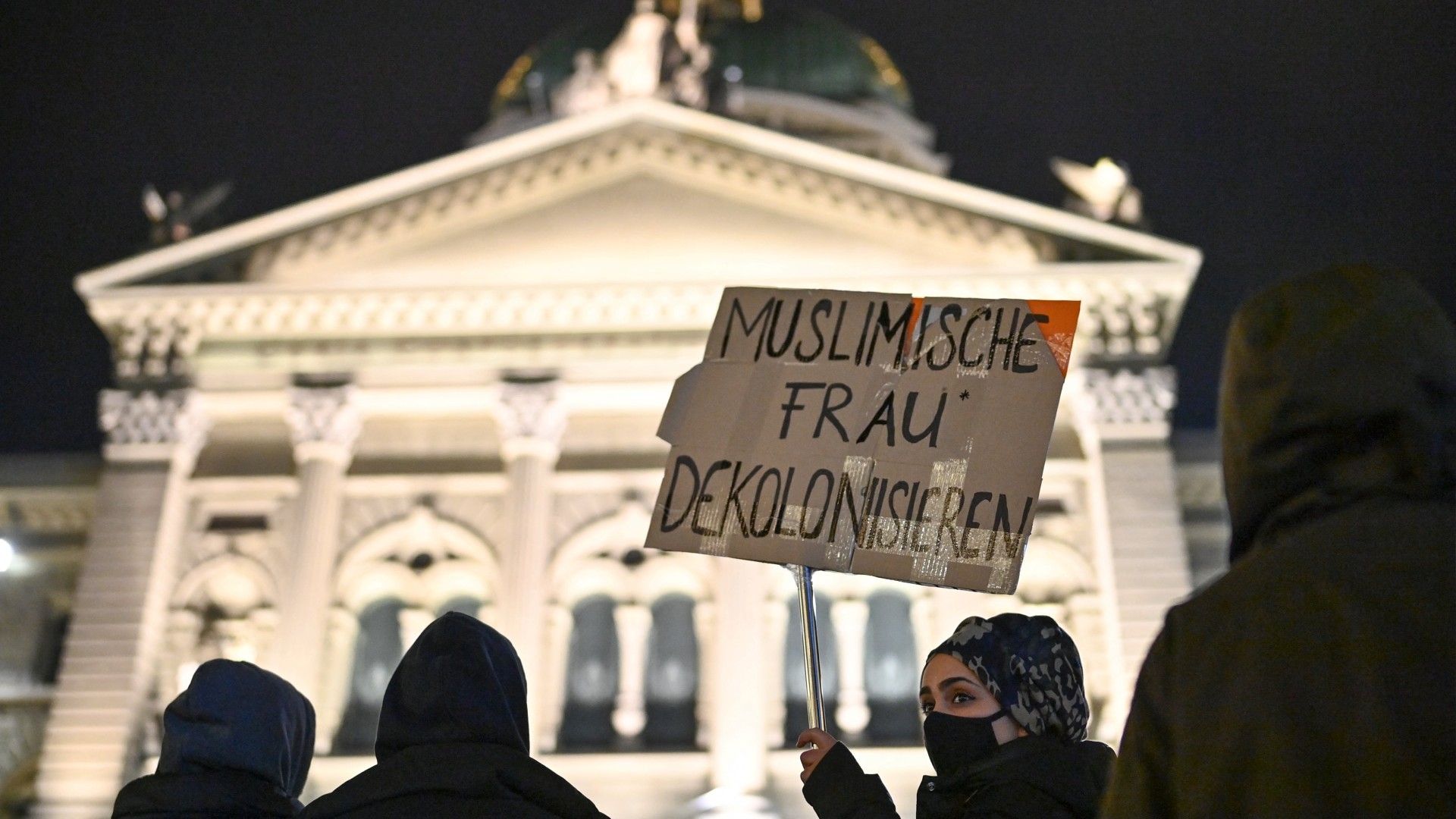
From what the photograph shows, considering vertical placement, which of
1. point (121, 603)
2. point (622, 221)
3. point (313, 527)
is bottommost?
point (121, 603)

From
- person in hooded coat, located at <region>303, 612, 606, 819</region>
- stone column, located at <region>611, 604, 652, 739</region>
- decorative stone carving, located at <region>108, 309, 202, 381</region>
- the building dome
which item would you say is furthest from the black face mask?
the building dome

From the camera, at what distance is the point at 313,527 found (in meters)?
19.3

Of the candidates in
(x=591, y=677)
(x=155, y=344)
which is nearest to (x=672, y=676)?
(x=591, y=677)

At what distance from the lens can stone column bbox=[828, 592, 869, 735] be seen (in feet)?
60.4

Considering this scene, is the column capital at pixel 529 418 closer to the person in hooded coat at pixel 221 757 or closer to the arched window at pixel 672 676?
the arched window at pixel 672 676

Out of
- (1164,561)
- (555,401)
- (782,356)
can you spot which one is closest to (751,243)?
(555,401)

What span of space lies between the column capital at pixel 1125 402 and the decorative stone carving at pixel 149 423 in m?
11.6

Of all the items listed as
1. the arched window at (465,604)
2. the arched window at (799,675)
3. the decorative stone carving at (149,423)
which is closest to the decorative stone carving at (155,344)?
the decorative stone carving at (149,423)

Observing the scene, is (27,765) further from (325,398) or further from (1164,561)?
(1164,561)

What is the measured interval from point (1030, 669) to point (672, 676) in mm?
15476

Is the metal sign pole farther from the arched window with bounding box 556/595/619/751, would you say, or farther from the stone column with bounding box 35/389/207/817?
the stone column with bounding box 35/389/207/817

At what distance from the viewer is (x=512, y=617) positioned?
1842 centimetres

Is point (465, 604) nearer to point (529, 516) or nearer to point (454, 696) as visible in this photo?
point (529, 516)

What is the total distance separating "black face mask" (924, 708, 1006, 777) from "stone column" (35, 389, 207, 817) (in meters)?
15.6
